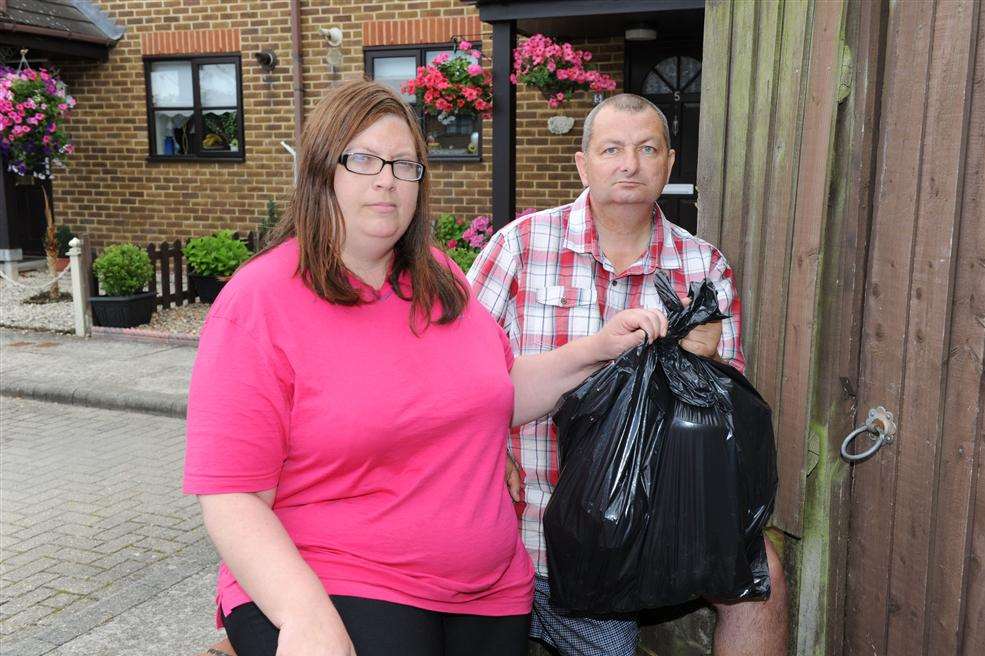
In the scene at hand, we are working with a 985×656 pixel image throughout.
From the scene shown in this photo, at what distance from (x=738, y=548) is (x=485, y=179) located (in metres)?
9.03

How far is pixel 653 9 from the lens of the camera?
763 cm

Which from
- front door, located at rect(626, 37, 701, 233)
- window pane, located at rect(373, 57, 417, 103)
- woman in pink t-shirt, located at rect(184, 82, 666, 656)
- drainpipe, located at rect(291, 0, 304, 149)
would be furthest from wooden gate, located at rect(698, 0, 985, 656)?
drainpipe, located at rect(291, 0, 304, 149)

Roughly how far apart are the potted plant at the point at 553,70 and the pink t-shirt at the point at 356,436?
7029mm

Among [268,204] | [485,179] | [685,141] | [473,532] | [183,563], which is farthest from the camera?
[268,204]

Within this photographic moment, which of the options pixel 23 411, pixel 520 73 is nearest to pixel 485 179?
pixel 520 73

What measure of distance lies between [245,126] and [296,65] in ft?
3.79

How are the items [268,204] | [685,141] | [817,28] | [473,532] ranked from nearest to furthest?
[473,532] → [817,28] → [685,141] → [268,204]

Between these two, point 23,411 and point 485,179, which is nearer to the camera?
point 23,411

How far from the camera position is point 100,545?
4.60 m

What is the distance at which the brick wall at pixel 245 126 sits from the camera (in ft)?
34.1

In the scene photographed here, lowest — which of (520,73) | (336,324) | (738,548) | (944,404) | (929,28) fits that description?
(738,548)

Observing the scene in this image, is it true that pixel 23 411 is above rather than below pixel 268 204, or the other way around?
below

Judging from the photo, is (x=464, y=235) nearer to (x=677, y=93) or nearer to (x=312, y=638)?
(x=677, y=93)

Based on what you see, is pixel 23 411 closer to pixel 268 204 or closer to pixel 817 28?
pixel 268 204
